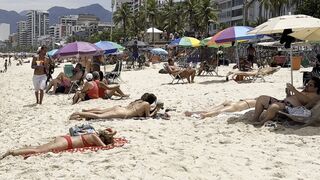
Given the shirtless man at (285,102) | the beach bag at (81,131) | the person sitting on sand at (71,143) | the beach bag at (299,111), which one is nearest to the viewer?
the person sitting on sand at (71,143)

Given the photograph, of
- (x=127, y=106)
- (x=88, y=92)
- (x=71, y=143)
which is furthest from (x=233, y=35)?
(x=71, y=143)

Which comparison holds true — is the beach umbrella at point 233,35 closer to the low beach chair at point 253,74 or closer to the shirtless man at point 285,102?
the low beach chair at point 253,74

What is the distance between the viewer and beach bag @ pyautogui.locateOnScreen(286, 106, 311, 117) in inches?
266

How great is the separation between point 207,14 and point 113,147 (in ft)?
194

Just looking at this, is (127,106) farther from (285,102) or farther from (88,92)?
(285,102)

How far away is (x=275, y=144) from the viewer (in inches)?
234

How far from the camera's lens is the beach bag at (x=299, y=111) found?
266 inches

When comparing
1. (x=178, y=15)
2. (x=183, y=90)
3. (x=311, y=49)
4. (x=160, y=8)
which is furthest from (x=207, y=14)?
(x=183, y=90)

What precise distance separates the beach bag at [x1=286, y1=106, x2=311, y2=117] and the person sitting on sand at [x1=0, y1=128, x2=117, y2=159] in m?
2.72

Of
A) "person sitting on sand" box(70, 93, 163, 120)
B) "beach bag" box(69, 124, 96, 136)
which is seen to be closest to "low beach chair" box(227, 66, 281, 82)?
"person sitting on sand" box(70, 93, 163, 120)

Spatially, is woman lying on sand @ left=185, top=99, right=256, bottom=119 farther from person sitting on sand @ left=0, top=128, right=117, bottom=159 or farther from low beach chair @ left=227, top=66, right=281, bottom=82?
low beach chair @ left=227, top=66, right=281, bottom=82

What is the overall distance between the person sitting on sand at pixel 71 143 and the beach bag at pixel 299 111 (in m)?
2.72

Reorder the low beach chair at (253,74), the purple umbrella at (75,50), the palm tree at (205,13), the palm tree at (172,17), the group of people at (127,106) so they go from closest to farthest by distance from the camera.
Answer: the group of people at (127,106) → the purple umbrella at (75,50) → the low beach chair at (253,74) → the palm tree at (205,13) → the palm tree at (172,17)

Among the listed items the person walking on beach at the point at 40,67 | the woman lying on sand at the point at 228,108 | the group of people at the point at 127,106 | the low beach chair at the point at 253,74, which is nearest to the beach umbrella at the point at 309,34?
the group of people at the point at 127,106
